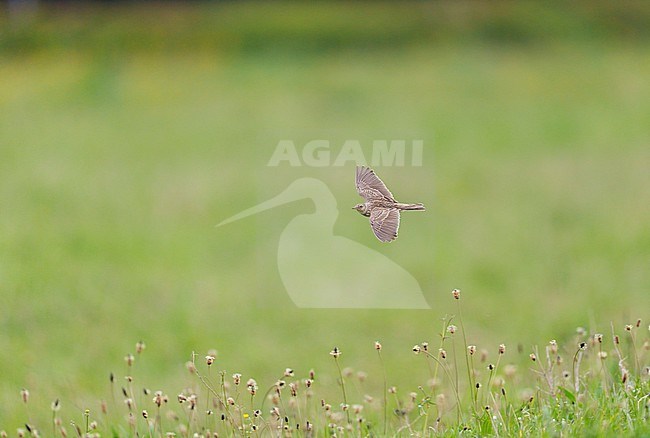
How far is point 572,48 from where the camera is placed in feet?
61.5

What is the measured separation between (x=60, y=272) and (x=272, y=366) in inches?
89.7

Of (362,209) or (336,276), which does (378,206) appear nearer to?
(362,209)

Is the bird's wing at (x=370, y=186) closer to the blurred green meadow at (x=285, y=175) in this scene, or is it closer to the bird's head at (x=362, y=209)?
the bird's head at (x=362, y=209)

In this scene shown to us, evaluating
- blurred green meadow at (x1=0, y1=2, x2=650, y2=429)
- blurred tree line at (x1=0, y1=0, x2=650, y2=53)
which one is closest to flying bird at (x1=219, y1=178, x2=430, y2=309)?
blurred green meadow at (x1=0, y1=2, x2=650, y2=429)

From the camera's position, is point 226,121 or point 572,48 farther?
point 572,48

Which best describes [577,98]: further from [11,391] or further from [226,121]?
[11,391]

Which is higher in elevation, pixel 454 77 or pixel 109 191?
pixel 454 77

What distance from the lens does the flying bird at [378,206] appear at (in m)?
3.34

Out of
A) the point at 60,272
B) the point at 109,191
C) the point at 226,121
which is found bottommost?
the point at 60,272

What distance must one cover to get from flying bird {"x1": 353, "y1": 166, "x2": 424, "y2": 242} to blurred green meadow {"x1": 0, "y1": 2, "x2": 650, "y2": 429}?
2.56 metres

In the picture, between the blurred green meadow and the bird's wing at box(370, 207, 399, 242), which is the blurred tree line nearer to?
the blurred green meadow

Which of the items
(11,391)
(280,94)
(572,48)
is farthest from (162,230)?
(572,48)

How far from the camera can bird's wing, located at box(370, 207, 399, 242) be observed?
3.32m

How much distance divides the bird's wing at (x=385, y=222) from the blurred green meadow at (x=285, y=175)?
2649 mm
